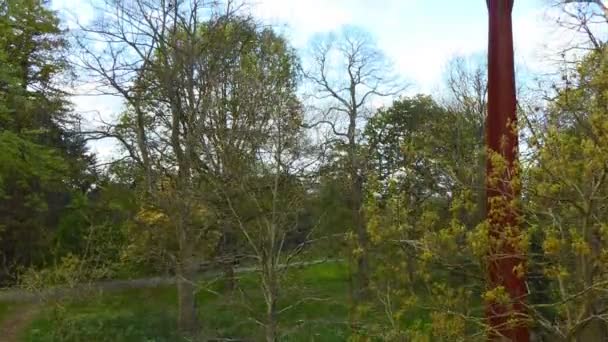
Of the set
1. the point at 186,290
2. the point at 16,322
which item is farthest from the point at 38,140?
the point at 186,290

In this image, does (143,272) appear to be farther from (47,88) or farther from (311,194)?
(311,194)

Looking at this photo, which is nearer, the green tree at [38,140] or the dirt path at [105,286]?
the dirt path at [105,286]

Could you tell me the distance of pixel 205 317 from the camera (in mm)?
16906

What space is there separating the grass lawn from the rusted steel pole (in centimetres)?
606

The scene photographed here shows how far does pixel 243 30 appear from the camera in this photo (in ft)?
59.1

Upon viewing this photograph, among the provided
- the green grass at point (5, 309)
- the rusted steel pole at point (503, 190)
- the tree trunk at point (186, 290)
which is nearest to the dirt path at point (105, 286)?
the green grass at point (5, 309)

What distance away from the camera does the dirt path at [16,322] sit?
16359 mm

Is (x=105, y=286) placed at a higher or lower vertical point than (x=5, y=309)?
higher

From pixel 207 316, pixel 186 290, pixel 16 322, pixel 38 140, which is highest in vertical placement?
pixel 38 140

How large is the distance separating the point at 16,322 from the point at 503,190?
53.3ft

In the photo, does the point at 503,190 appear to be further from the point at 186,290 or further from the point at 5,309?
the point at 5,309

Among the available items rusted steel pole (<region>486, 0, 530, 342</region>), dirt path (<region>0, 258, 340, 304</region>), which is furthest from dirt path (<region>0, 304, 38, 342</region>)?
rusted steel pole (<region>486, 0, 530, 342</region>)

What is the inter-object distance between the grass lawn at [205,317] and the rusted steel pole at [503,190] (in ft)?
19.9

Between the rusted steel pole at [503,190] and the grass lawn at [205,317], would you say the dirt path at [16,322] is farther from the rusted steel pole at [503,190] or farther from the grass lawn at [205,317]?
the rusted steel pole at [503,190]
